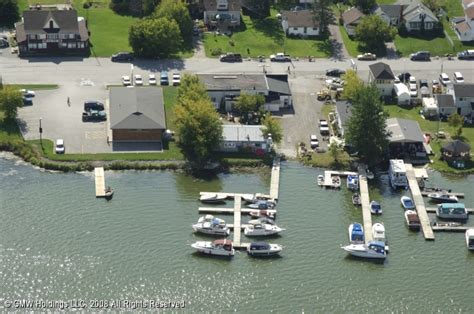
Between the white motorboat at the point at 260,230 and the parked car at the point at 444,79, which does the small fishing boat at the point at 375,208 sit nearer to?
the white motorboat at the point at 260,230

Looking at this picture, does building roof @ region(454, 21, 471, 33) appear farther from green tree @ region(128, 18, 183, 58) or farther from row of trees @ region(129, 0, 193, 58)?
green tree @ region(128, 18, 183, 58)

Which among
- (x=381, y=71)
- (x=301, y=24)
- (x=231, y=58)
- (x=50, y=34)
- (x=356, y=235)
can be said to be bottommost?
(x=356, y=235)

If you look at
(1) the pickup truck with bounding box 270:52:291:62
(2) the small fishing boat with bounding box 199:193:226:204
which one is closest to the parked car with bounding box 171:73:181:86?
(1) the pickup truck with bounding box 270:52:291:62

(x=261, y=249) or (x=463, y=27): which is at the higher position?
(x=463, y=27)

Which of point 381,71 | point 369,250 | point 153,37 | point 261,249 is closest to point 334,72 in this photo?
point 381,71

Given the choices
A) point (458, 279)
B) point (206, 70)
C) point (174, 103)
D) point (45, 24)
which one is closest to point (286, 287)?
point (458, 279)

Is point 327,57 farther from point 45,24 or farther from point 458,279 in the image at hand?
point 458,279

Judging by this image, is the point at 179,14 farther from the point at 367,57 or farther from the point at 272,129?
the point at 272,129
